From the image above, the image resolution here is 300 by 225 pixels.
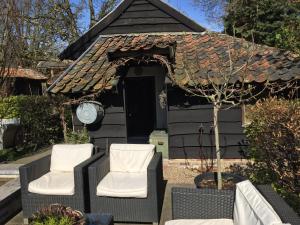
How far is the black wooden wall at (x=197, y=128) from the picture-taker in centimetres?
784

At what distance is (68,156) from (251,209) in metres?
3.68

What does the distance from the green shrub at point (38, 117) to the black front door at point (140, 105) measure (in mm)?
2579

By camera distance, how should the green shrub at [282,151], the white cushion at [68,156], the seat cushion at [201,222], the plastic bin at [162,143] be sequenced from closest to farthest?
the seat cushion at [201,222], the green shrub at [282,151], the white cushion at [68,156], the plastic bin at [162,143]

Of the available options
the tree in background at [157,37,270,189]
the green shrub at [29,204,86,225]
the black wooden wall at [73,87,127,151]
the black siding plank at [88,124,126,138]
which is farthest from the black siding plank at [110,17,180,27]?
the green shrub at [29,204,86,225]

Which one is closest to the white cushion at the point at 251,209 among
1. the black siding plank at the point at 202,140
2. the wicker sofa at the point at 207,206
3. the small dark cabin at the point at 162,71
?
the wicker sofa at the point at 207,206

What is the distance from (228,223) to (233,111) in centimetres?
462

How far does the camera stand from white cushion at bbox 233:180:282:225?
261 centimetres

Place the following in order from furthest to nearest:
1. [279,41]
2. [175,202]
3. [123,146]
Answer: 1. [279,41]
2. [123,146]
3. [175,202]

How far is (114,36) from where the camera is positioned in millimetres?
9984

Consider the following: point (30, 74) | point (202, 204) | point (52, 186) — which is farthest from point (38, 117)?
point (30, 74)

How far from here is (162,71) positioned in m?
9.84

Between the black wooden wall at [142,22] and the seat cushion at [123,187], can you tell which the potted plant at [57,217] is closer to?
the seat cushion at [123,187]

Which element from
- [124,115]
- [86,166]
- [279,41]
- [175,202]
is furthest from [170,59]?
[279,41]

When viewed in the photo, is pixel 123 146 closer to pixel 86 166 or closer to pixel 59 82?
pixel 86 166
